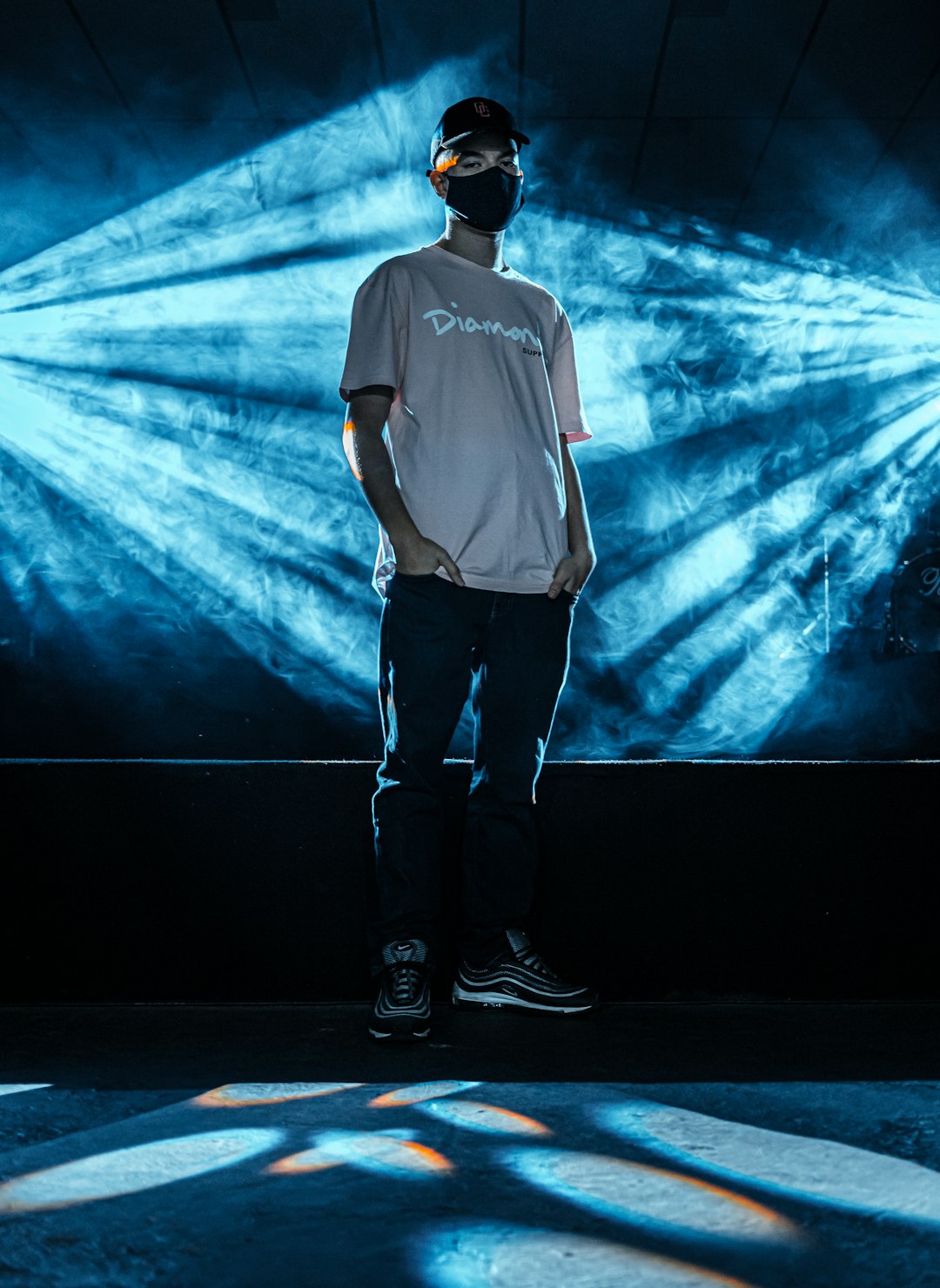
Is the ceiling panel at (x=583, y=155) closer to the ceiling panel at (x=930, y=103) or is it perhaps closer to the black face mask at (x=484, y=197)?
the ceiling panel at (x=930, y=103)

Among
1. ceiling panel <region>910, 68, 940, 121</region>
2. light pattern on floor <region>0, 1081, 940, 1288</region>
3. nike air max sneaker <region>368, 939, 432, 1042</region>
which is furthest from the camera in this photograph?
ceiling panel <region>910, 68, 940, 121</region>

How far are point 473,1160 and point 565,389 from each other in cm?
108

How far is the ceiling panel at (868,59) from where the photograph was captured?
2812 millimetres

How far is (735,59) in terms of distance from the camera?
116 inches

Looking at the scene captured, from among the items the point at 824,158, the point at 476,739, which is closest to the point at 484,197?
the point at 476,739

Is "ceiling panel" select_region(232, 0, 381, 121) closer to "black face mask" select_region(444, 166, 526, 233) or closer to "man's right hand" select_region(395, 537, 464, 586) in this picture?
"black face mask" select_region(444, 166, 526, 233)

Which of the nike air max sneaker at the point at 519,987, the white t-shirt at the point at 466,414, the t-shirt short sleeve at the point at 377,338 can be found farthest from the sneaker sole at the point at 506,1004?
the t-shirt short sleeve at the point at 377,338

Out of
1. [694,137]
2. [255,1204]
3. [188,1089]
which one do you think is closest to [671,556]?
[694,137]

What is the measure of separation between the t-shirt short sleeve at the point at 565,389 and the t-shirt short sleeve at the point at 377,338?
25 cm

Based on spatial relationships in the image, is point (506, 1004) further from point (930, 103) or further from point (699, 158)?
point (930, 103)

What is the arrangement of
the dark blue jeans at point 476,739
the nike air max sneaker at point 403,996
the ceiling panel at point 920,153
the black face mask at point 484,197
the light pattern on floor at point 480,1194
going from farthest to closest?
the ceiling panel at point 920,153 < the black face mask at point 484,197 < the dark blue jeans at point 476,739 < the nike air max sneaker at point 403,996 < the light pattern on floor at point 480,1194

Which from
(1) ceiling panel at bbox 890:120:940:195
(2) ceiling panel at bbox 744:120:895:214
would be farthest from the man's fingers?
(1) ceiling panel at bbox 890:120:940:195

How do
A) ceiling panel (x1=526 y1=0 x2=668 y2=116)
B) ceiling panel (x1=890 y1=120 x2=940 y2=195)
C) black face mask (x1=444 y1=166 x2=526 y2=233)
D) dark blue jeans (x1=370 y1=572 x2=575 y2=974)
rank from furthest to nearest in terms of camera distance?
ceiling panel (x1=890 y1=120 x2=940 y2=195) → ceiling panel (x1=526 y1=0 x2=668 y2=116) → black face mask (x1=444 y1=166 x2=526 y2=233) → dark blue jeans (x1=370 y1=572 x2=575 y2=974)

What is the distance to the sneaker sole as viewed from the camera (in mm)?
1298
